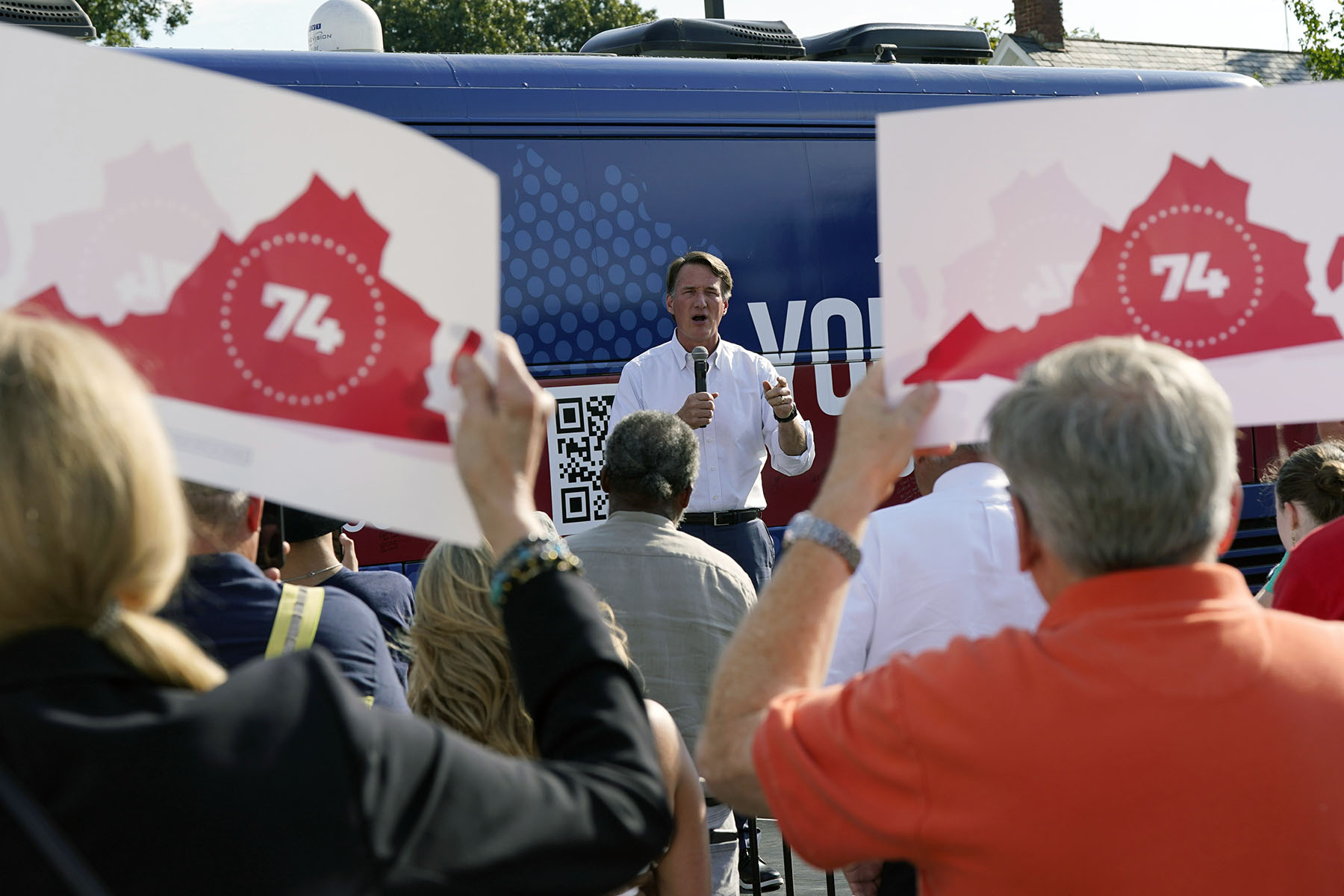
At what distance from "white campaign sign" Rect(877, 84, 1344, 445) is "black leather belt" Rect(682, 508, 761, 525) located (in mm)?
4291

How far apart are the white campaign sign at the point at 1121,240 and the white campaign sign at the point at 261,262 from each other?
60cm

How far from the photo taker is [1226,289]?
1998mm

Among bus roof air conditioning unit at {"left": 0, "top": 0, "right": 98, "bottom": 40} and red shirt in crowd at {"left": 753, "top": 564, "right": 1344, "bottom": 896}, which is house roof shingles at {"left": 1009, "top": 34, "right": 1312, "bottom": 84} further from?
red shirt in crowd at {"left": 753, "top": 564, "right": 1344, "bottom": 896}

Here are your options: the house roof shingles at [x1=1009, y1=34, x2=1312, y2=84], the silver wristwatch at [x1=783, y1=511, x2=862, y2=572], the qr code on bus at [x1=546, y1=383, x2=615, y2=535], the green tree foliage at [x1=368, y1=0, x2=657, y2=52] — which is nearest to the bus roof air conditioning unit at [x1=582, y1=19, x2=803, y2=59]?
the qr code on bus at [x1=546, y1=383, x2=615, y2=535]

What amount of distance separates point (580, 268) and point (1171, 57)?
877 inches

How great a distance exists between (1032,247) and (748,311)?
16.6 ft

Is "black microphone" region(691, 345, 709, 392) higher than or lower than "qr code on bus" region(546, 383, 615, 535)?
higher

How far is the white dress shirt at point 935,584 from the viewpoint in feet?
8.94

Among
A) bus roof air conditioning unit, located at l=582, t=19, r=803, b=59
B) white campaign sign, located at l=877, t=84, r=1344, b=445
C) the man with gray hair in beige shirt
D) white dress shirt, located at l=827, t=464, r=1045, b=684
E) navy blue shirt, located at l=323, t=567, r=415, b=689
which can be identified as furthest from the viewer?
bus roof air conditioning unit, located at l=582, t=19, r=803, b=59

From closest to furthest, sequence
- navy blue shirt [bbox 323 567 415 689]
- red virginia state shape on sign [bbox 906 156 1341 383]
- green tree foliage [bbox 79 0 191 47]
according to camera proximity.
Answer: red virginia state shape on sign [bbox 906 156 1341 383] → navy blue shirt [bbox 323 567 415 689] → green tree foliage [bbox 79 0 191 47]

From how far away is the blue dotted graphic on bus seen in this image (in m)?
6.41

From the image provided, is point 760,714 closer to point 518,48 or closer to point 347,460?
point 347,460

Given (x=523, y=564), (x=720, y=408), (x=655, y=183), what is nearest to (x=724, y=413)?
(x=720, y=408)

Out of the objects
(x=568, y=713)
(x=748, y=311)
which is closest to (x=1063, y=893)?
Answer: (x=568, y=713)
